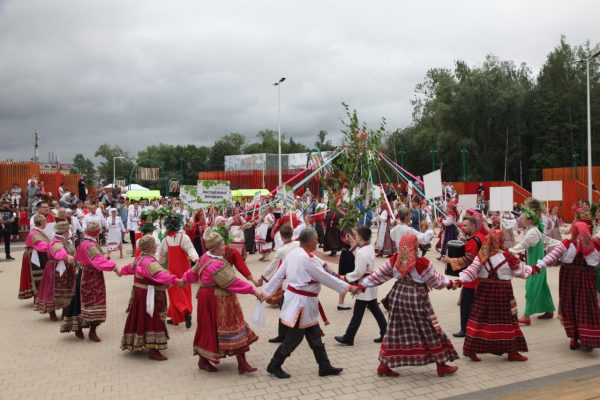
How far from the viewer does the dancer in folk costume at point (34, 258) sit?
919 cm

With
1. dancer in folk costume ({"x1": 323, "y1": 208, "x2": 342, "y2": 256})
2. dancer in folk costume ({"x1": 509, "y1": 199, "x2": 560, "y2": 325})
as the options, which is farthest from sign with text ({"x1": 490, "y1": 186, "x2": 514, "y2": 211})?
dancer in folk costume ({"x1": 323, "y1": 208, "x2": 342, "y2": 256})

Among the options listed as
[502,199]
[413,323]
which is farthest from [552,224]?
[413,323]

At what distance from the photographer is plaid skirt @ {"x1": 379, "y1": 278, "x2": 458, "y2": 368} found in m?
5.81

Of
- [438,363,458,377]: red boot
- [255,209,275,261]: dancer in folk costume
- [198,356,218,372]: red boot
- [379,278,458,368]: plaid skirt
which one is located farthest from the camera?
[255,209,275,261]: dancer in folk costume

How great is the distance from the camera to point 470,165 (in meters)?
44.8

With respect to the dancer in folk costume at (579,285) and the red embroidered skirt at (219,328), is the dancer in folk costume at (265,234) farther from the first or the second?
the dancer in folk costume at (579,285)

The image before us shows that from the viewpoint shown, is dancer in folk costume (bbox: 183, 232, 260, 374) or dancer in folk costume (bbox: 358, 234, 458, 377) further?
dancer in folk costume (bbox: 183, 232, 260, 374)

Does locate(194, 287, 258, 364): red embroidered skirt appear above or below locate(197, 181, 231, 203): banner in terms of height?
below

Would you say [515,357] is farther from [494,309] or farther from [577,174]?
[577,174]

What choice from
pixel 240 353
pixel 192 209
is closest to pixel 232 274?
pixel 240 353

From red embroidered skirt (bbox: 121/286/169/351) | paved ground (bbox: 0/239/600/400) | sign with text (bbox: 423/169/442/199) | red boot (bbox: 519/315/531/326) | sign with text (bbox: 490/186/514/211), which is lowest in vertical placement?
paved ground (bbox: 0/239/600/400)

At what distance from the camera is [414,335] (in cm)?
582

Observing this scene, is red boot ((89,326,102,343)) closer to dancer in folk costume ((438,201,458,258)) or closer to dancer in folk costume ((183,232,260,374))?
dancer in folk costume ((183,232,260,374))

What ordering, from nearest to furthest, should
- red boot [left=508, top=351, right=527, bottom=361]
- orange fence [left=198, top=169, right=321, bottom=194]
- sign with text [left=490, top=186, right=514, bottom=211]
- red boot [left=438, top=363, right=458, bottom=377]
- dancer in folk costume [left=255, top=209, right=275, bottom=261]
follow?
1. red boot [left=438, top=363, right=458, bottom=377]
2. red boot [left=508, top=351, right=527, bottom=361]
3. sign with text [left=490, top=186, right=514, bottom=211]
4. dancer in folk costume [left=255, top=209, right=275, bottom=261]
5. orange fence [left=198, top=169, right=321, bottom=194]
